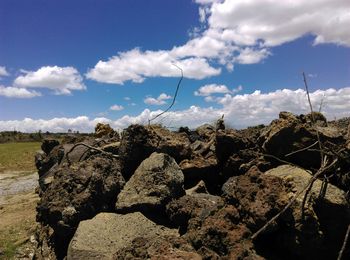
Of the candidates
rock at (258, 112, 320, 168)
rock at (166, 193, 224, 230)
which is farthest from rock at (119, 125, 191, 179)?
rock at (258, 112, 320, 168)

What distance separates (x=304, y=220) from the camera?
6020 mm

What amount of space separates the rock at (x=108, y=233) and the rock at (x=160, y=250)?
841mm

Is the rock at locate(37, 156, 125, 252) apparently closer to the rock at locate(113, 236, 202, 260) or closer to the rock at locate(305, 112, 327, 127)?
the rock at locate(113, 236, 202, 260)

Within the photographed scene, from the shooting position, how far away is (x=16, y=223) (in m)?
13.6

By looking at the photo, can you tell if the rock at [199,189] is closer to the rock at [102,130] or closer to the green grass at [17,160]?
the rock at [102,130]

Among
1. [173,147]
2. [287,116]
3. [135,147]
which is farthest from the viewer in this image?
[173,147]

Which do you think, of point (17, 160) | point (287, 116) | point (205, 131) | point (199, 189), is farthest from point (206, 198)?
point (17, 160)

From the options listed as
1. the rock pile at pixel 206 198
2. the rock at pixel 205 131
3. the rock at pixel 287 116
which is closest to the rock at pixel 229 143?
the rock pile at pixel 206 198

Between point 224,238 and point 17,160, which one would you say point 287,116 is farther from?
point 17,160

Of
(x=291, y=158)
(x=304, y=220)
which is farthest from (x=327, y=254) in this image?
(x=291, y=158)

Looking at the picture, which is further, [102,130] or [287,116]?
[102,130]

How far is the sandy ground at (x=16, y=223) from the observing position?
11203 mm

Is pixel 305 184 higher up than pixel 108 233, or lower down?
higher up

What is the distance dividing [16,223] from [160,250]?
9.38 metres
